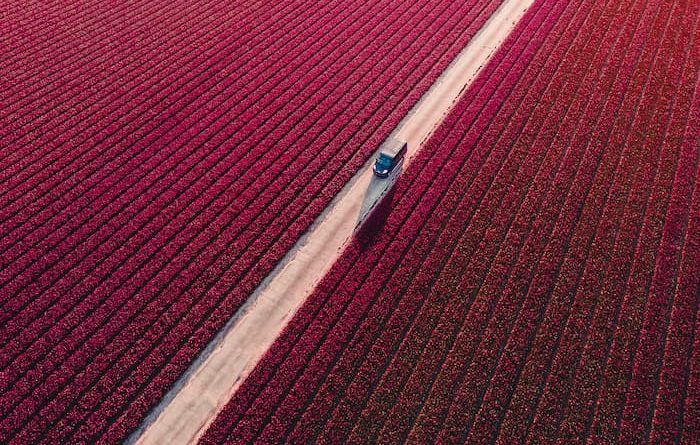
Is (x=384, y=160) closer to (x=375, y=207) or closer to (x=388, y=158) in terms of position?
(x=388, y=158)

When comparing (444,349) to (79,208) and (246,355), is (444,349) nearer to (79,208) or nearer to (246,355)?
(246,355)

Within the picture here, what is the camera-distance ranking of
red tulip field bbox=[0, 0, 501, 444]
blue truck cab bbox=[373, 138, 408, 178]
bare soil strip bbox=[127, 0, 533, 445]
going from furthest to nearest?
blue truck cab bbox=[373, 138, 408, 178] < red tulip field bbox=[0, 0, 501, 444] < bare soil strip bbox=[127, 0, 533, 445]

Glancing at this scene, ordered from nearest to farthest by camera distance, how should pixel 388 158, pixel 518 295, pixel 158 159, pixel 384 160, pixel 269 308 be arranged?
pixel 269 308 < pixel 518 295 < pixel 388 158 < pixel 384 160 < pixel 158 159

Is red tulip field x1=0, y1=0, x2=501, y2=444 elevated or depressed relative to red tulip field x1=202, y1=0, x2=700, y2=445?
elevated

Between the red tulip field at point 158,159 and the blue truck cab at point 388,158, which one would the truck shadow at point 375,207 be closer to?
the blue truck cab at point 388,158

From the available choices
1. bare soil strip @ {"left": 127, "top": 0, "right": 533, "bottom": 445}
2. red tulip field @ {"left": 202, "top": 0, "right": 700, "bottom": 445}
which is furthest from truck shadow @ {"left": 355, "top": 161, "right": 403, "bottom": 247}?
red tulip field @ {"left": 202, "top": 0, "right": 700, "bottom": 445}

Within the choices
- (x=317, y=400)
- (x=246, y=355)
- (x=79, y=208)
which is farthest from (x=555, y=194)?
(x=79, y=208)

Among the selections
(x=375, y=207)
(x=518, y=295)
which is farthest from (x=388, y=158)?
(x=518, y=295)

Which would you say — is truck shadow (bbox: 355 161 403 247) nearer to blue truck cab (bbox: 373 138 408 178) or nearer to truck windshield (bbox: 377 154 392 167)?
blue truck cab (bbox: 373 138 408 178)
